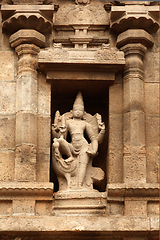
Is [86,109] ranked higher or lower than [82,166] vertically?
higher

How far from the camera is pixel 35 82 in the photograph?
11.9 m

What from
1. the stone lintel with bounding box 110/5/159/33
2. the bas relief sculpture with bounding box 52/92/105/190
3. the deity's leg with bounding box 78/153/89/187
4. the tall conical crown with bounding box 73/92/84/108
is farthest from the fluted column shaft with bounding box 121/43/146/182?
the tall conical crown with bounding box 73/92/84/108

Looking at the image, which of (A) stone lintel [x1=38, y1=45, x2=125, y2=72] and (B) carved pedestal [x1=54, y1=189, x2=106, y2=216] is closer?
(B) carved pedestal [x1=54, y1=189, x2=106, y2=216]

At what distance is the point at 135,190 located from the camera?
36.2ft

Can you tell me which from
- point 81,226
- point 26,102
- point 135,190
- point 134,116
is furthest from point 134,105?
point 81,226

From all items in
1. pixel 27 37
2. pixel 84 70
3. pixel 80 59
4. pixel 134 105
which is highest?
pixel 27 37

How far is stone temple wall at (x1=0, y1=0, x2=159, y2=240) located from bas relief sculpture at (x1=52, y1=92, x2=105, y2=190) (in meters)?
0.12

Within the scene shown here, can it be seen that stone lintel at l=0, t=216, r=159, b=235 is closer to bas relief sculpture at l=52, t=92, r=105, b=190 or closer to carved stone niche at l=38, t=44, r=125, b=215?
carved stone niche at l=38, t=44, r=125, b=215

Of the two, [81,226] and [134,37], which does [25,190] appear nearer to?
[81,226]

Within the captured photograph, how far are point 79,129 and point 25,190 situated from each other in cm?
154

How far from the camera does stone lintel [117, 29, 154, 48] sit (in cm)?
1195

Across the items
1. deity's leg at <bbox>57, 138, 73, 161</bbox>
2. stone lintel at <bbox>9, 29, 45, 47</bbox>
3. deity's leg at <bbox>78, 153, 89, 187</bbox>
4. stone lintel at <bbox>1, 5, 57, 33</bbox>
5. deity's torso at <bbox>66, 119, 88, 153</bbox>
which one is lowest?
deity's leg at <bbox>78, 153, 89, 187</bbox>

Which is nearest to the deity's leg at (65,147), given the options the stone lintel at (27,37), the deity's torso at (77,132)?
the deity's torso at (77,132)

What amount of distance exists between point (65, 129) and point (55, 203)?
1.32 meters
